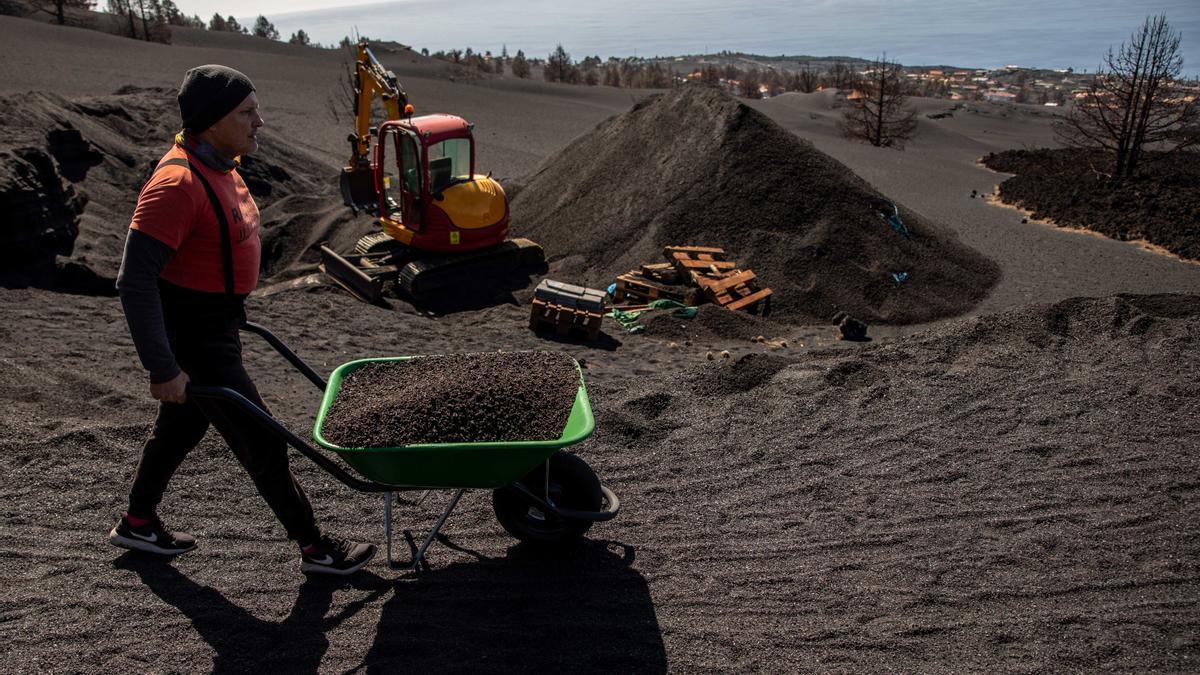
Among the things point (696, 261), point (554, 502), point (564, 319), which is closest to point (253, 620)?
point (554, 502)

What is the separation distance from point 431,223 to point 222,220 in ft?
22.0

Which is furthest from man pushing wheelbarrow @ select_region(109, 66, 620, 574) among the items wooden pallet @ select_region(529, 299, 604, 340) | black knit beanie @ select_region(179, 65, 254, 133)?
wooden pallet @ select_region(529, 299, 604, 340)

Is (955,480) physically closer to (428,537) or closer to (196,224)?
(428,537)

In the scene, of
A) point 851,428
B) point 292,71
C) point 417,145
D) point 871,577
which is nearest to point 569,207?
point 417,145

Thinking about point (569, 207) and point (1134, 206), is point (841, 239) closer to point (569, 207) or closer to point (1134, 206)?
point (569, 207)

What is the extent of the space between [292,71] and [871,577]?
3694 cm

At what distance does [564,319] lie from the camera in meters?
8.48

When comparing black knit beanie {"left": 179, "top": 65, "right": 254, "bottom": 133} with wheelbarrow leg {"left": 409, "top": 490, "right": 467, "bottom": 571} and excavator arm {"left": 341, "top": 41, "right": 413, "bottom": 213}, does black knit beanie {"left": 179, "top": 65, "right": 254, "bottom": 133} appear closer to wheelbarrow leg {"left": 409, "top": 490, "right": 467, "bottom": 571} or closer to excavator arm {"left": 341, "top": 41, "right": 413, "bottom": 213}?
wheelbarrow leg {"left": 409, "top": 490, "right": 467, "bottom": 571}

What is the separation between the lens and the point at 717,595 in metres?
3.92

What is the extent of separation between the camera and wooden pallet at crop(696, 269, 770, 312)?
9328 millimetres

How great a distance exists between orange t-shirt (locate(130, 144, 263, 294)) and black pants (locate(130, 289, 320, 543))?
179 millimetres

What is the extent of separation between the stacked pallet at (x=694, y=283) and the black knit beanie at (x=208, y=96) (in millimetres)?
6447

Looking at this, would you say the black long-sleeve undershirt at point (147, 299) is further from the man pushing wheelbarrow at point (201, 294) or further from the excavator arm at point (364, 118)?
the excavator arm at point (364, 118)

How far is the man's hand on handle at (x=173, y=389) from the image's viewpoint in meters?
3.28
